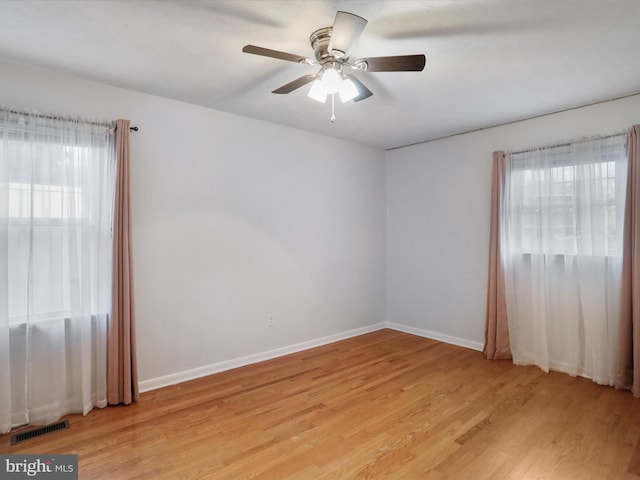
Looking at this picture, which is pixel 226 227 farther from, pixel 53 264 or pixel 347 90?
pixel 347 90

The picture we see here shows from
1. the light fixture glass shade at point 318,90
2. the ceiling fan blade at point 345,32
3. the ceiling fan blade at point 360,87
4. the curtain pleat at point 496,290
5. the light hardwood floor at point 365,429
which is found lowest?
the light hardwood floor at point 365,429

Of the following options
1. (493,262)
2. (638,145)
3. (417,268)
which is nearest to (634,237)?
(638,145)

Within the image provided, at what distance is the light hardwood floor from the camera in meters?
2.01

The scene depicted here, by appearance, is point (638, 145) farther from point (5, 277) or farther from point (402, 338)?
point (5, 277)

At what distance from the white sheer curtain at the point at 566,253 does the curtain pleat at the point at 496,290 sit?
0.21 ft

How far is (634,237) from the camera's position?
2943mm

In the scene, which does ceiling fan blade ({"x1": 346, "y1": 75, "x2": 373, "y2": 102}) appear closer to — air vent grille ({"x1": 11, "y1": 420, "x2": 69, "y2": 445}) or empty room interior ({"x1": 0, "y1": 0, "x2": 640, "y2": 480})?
empty room interior ({"x1": 0, "y1": 0, "x2": 640, "y2": 480})

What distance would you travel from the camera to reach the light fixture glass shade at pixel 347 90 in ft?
7.17

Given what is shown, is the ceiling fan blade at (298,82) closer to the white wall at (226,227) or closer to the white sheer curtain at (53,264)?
the white wall at (226,227)

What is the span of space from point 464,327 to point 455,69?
9.88ft

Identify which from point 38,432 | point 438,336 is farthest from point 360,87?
point 438,336

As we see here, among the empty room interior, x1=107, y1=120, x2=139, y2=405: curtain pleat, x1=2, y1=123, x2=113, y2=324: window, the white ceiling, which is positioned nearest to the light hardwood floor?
the empty room interior

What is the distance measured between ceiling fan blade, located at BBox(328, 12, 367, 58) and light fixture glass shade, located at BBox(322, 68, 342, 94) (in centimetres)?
14

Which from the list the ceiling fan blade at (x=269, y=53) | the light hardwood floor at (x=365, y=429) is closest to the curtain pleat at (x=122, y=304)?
the light hardwood floor at (x=365, y=429)
